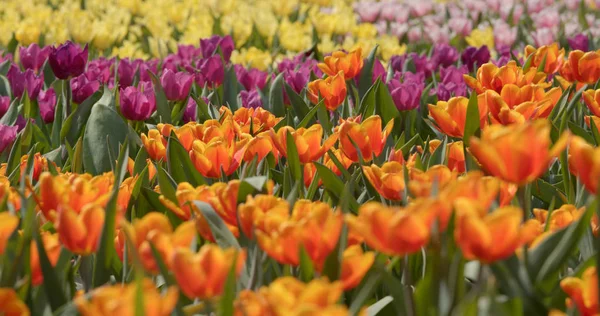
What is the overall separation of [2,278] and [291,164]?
70 centimetres

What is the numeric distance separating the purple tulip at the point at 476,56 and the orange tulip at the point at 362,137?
1863mm

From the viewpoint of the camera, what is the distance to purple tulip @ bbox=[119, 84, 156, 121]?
230 centimetres

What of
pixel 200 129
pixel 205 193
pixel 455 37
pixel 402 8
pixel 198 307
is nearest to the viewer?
pixel 198 307

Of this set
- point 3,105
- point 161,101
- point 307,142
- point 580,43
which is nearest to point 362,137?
point 307,142

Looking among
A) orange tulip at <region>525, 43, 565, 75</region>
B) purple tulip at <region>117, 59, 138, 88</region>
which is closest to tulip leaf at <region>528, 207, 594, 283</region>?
orange tulip at <region>525, 43, 565, 75</region>

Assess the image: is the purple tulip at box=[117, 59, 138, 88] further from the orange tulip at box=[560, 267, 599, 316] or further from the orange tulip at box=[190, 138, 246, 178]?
the orange tulip at box=[560, 267, 599, 316]

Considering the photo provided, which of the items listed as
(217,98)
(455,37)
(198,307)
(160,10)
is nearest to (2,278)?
(198,307)

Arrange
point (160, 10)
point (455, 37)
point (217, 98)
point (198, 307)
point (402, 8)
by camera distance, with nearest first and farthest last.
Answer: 1. point (198, 307)
2. point (217, 98)
3. point (455, 37)
4. point (160, 10)
5. point (402, 8)

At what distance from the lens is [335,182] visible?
64.5 inches

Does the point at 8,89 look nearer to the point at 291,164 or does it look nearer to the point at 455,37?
the point at 291,164

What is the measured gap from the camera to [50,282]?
3.64 feet

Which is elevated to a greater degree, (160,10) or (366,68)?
(366,68)

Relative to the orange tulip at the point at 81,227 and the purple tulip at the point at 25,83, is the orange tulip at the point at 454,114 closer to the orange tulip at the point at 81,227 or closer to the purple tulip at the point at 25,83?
the orange tulip at the point at 81,227

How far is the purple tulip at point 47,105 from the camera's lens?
103 inches
